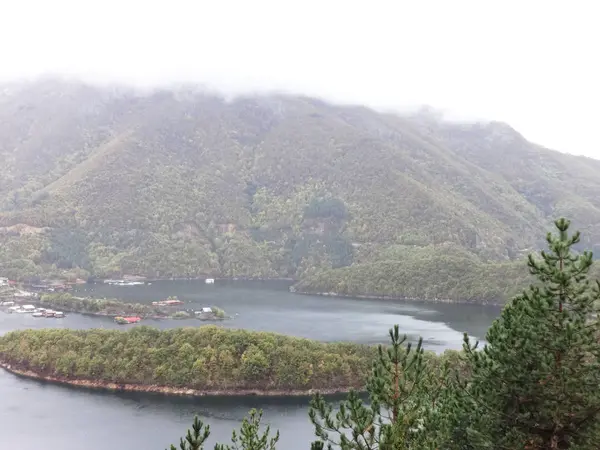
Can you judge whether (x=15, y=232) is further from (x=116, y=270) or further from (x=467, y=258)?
(x=467, y=258)

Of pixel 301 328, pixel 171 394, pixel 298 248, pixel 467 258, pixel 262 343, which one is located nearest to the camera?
pixel 171 394

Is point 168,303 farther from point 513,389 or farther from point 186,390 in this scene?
point 513,389

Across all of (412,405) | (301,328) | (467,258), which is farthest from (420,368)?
(467,258)

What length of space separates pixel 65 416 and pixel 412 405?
47.0 meters

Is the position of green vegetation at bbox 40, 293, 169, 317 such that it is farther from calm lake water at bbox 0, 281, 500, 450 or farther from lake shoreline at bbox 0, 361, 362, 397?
lake shoreline at bbox 0, 361, 362, 397

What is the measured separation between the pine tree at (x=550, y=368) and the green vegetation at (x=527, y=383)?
22 mm

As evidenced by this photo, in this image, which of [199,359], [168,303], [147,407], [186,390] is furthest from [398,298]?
[147,407]

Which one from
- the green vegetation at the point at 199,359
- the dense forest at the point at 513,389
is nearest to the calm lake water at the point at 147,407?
the green vegetation at the point at 199,359

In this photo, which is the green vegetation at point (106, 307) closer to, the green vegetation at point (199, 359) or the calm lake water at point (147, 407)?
the calm lake water at point (147, 407)

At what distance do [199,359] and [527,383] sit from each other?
51325 millimetres

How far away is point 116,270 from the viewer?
547ft

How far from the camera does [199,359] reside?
6072 cm

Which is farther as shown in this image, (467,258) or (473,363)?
(467,258)

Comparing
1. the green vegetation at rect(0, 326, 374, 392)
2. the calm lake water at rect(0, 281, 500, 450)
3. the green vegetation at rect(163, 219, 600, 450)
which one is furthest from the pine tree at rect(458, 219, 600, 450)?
the green vegetation at rect(0, 326, 374, 392)
